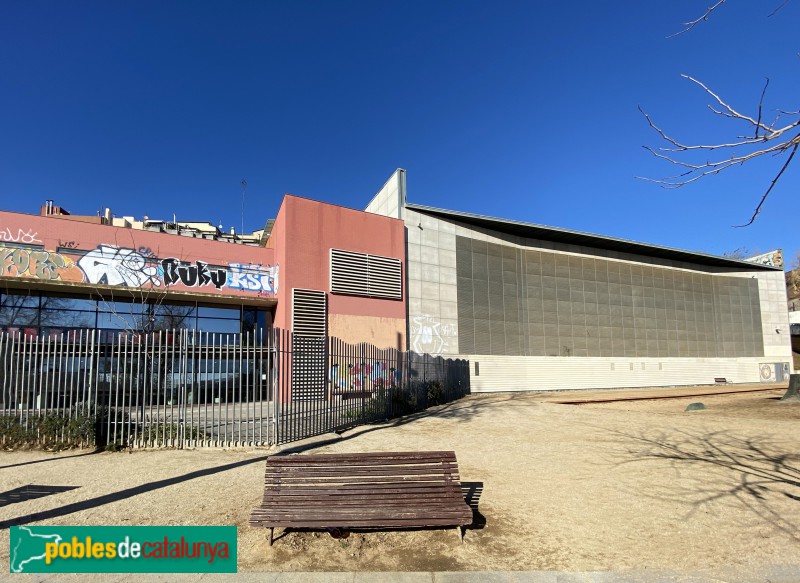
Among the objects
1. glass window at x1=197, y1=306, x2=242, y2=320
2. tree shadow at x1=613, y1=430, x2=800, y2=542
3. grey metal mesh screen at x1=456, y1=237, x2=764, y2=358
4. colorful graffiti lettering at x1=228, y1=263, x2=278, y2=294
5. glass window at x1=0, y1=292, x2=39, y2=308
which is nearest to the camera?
tree shadow at x1=613, y1=430, x2=800, y2=542

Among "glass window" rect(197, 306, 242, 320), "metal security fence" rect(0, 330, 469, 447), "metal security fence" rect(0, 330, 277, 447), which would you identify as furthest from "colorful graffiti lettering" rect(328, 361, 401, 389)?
"glass window" rect(197, 306, 242, 320)

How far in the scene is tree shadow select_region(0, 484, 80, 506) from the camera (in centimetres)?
632

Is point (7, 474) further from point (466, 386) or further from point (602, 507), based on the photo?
point (466, 386)

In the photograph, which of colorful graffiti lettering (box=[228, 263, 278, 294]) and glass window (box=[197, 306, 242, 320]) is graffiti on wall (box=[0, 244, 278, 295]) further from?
glass window (box=[197, 306, 242, 320])

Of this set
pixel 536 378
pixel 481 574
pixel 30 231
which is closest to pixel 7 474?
pixel 481 574

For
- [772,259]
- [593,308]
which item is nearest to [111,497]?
[593,308]

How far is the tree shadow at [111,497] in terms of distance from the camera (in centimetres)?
562

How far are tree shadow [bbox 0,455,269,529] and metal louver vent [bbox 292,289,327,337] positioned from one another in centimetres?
1438

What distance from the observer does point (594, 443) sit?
411 inches

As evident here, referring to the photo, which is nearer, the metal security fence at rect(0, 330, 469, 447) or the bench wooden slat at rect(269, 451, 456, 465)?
the bench wooden slat at rect(269, 451, 456, 465)

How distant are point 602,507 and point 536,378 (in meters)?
27.5

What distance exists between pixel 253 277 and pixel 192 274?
2.69m

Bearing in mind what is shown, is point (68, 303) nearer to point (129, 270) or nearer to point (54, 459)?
point (129, 270)

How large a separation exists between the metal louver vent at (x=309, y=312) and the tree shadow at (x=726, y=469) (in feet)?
49.1
